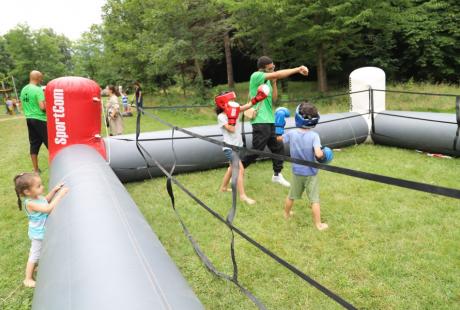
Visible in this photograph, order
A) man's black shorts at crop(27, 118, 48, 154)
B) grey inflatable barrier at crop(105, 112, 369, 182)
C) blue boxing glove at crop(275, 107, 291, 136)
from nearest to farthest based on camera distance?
blue boxing glove at crop(275, 107, 291, 136) < grey inflatable barrier at crop(105, 112, 369, 182) < man's black shorts at crop(27, 118, 48, 154)

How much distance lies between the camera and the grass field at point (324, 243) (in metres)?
2.69

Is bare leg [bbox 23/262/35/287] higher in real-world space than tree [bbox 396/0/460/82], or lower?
lower

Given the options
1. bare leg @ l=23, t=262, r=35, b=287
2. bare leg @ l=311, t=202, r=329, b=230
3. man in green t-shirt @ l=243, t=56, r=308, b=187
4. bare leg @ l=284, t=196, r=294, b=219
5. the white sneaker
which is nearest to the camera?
bare leg @ l=23, t=262, r=35, b=287

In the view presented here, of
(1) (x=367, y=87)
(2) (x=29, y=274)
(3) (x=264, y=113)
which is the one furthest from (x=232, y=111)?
(1) (x=367, y=87)

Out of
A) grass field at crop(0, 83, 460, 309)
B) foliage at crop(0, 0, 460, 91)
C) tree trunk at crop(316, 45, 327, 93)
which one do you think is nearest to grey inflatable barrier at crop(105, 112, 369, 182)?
grass field at crop(0, 83, 460, 309)

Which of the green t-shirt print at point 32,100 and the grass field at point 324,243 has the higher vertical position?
the green t-shirt print at point 32,100

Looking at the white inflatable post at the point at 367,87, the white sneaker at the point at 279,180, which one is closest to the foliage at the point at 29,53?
the white inflatable post at the point at 367,87

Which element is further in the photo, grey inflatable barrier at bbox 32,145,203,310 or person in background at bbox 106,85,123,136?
person in background at bbox 106,85,123,136

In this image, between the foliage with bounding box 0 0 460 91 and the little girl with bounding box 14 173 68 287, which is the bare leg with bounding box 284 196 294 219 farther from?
the foliage with bounding box 0 0 460 91

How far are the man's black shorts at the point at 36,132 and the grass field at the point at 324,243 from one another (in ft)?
2.64

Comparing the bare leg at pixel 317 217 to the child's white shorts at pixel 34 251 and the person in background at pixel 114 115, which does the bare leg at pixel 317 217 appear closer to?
the child's white shorts at pixel 34 251

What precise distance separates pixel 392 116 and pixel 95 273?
6666mm

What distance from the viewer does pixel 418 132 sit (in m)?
6.41

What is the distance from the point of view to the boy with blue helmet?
138 inches
